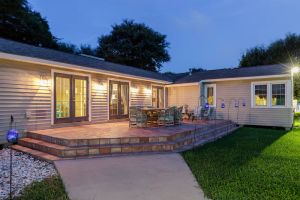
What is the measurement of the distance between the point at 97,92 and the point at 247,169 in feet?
22.3

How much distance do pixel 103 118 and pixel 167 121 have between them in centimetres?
293

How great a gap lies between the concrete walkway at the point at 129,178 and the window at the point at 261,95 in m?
7.18

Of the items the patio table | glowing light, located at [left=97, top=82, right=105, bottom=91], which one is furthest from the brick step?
the patio table

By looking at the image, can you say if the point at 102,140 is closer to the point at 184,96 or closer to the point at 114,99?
the point at 114,99

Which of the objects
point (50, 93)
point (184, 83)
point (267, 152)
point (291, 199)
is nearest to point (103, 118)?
point (50, 93)

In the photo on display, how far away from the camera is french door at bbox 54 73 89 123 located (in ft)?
26.9

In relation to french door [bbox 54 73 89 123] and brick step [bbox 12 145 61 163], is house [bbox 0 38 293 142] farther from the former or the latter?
brick step [bbox 12 145 61 163]

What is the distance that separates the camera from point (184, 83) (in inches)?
537

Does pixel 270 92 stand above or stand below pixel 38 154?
above

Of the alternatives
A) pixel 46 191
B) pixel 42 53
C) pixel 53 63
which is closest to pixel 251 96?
pixel 53 63

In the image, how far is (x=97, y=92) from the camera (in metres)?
9.76

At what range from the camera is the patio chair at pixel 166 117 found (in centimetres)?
889

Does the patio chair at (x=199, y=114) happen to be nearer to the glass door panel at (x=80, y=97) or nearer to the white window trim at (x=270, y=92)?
the white window trim at (x=270, y=92)

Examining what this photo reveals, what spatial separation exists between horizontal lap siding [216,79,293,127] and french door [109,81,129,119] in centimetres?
495
